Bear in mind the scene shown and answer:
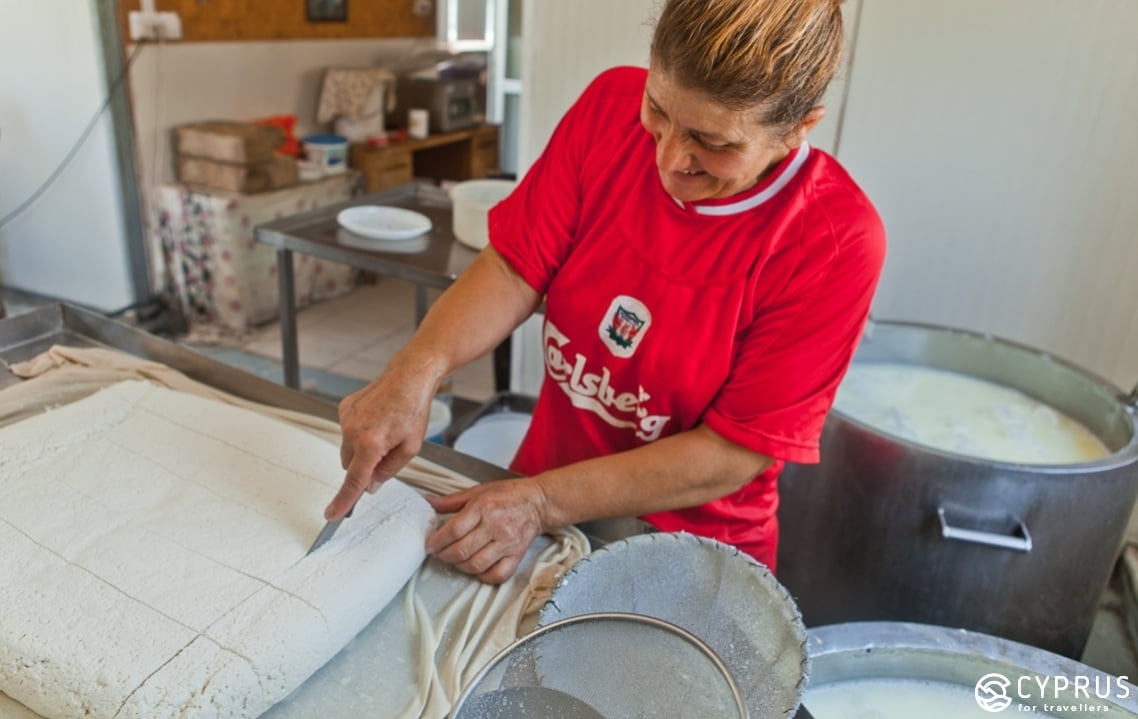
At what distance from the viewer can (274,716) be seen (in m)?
0.80

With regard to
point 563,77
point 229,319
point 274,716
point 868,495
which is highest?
point 563,77

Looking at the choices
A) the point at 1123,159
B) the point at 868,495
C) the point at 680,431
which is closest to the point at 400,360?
the point at 680,431

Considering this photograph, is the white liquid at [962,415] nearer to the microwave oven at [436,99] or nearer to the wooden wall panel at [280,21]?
the wooden wall panel at [280,21]

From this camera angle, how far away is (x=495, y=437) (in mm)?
2152

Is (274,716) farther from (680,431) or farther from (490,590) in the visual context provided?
(680,431)

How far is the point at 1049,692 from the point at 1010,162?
5.03 feet

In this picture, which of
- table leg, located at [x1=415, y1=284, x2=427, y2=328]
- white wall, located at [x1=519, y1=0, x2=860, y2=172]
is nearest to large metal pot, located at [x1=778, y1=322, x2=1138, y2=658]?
white wall, located at [x1=519, y1=0, x2=860, y2=172]

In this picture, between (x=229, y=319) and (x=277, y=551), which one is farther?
(x=229, y=319)

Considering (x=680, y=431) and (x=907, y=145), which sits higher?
(x=907, y=145)

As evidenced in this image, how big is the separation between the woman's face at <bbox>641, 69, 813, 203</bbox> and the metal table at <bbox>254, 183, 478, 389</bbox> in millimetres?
1187

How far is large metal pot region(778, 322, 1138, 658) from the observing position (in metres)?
1.44

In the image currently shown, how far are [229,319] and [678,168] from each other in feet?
10.8

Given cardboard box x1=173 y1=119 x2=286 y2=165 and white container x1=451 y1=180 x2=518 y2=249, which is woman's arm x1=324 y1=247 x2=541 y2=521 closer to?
white container x1=451 y1=180 x2=518 y2=249

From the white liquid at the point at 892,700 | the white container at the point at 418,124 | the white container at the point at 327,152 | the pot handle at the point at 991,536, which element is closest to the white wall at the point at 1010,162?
the pot handle at the point at 991,536
